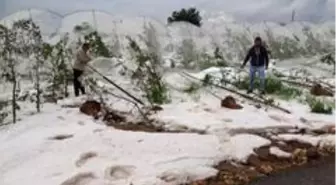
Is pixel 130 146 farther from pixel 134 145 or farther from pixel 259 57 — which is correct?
pixel 259 57

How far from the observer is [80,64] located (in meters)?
13.8

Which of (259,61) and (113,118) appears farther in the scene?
(259,61)

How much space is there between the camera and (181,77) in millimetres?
16266

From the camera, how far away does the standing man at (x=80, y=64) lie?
45.1 ft

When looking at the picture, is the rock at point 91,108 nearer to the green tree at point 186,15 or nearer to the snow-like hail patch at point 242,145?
the snow-like hail patch at point 242,145

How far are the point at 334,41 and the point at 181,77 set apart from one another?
11.8 metres

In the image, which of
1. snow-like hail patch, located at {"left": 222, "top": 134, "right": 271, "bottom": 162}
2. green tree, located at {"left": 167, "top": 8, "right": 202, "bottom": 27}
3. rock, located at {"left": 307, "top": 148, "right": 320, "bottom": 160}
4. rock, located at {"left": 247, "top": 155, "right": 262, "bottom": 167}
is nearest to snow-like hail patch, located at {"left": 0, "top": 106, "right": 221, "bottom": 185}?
snow-like hail patch, located at {"left": 222, "top": 134, "right": 271, "bottom": 162}

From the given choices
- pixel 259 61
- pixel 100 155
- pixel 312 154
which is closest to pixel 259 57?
pixel 259 61

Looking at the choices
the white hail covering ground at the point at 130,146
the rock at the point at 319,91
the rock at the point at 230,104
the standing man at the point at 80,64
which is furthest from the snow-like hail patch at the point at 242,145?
the rock at the point at 319,91

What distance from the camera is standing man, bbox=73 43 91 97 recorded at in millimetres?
13750

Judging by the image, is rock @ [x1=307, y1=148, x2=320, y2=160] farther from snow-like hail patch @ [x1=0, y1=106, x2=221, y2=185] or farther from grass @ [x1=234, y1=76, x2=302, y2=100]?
grass @ [x1=234, y1=76, x2=302, y2=100]

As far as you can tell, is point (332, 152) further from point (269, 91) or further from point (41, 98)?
point (41, 98)

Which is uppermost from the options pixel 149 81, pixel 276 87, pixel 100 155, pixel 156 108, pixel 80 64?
pixel 80 64

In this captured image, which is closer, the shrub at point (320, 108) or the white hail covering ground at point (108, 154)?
the white hail covering ground at point (108, 154)
